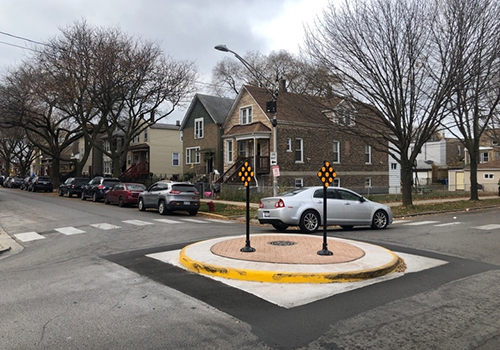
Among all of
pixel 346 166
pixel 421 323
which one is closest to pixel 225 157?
pixel 346 166

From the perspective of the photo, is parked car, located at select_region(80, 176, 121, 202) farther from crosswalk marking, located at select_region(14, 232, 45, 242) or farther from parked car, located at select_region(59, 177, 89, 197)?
crosswalk marking, located at select_region(14, 232, 45, 242)

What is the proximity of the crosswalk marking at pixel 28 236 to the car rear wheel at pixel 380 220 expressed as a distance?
10.6 m

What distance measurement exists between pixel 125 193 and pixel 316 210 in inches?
529

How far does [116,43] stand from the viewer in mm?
28594

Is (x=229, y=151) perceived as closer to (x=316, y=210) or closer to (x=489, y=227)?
(x=316, y=210)

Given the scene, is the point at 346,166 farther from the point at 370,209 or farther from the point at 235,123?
the point at 370,209

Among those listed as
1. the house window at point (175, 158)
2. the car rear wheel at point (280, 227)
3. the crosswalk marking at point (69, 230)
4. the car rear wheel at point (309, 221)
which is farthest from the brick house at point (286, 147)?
the crosswalk marking at point (69, 230)

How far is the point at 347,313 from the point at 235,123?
3021cm

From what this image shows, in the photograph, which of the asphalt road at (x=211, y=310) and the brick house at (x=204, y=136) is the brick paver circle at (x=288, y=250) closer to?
the asphalt road at (x=211, y=310)

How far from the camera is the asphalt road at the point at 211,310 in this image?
14.5ft

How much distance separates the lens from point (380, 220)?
46.6 ft

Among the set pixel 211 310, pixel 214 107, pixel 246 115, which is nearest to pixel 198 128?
pixel 214 107

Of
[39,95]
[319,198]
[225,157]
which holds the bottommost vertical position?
[319,198]

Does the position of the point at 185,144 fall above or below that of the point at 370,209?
above
